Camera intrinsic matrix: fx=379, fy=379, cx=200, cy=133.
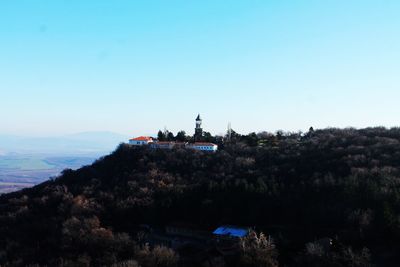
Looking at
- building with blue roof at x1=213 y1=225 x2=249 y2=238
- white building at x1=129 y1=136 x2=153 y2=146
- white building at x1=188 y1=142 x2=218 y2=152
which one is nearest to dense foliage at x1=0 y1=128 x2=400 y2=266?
building with blue roof at x1=213 y1=225 x2=249 y2=238

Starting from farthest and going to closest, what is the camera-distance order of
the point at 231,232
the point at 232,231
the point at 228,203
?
the point at 228,203 < the point at 232,231 < the point at 231,232

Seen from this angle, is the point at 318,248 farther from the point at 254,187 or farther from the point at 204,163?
the point at 204,163

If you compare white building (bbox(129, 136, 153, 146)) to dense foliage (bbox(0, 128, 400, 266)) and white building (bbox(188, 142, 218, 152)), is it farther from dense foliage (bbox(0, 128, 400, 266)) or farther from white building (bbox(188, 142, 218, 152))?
white building (bbox(188, 142, 218, 152))

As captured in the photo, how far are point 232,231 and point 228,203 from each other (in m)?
4.94

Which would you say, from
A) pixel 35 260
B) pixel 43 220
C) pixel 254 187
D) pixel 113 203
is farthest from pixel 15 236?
pixel 254 187

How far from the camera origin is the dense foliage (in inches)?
845

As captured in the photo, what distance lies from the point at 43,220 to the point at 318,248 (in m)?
24.9

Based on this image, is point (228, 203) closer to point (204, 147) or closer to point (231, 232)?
point (231, 232)

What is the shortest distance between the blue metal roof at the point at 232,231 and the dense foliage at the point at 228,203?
1.68 meters

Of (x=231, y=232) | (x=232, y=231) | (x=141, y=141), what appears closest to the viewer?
(x=231, y=232)

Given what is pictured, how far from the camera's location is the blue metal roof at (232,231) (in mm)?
25166

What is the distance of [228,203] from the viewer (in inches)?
1212

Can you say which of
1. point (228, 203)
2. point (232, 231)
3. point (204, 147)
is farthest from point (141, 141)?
point (232, 231)

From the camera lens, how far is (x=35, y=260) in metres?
25.8
